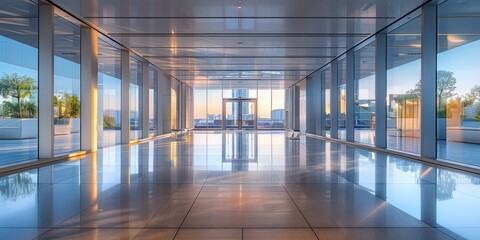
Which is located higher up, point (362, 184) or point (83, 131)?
point (83, 131)

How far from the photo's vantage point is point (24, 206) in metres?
4.48

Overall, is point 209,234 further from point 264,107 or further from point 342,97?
point 264,107

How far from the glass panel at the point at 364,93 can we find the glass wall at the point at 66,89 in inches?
479

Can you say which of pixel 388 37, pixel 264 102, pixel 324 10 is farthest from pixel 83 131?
pixel 264 102

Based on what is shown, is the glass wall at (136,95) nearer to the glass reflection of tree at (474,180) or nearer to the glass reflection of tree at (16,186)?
the glass reflection of tree at (16,186)

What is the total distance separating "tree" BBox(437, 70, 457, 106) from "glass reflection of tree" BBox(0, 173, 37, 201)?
11423mm

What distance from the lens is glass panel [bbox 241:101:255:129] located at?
35406mm

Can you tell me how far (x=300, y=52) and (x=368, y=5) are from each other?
6.55 metres

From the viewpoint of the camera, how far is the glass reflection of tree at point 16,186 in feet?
17.1

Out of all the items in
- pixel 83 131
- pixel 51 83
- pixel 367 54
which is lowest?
pixel 83 131

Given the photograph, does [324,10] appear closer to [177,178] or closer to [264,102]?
[177,178]

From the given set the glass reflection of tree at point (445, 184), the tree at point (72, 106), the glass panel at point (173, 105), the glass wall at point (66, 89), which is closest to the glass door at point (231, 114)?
the glass panel at point (173, 105)

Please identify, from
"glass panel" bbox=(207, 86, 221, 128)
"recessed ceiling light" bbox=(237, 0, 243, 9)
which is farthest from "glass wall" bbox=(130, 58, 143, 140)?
"glass panel" bbox=(207, 86, 221, 128)

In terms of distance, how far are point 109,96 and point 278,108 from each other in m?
22.4
